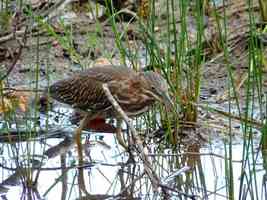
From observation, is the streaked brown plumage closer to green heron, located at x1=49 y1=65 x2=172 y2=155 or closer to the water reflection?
green heron, located at x1=49 y1=65 x2=172 y2=155

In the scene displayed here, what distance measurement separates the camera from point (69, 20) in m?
9.34

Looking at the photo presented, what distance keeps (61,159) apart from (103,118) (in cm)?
60

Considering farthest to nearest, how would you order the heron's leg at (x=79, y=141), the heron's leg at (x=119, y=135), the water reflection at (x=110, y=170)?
the heron's leg at (x=119, y=135)
the heron's leg at (x=79, y=141)
the water reflection at (x=110, y=170)

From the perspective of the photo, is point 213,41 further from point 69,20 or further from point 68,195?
point 68,195

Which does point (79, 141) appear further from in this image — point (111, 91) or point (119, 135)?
point (111, 91)

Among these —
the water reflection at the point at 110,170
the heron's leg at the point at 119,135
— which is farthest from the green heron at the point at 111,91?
the water reflection at the point at 110,170

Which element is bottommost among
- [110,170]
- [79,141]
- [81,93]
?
[110,170]

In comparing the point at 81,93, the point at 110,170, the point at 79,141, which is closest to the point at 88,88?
the point at 81,93

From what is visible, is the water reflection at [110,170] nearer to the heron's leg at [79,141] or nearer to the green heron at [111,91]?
the heron's leg at [79,141]

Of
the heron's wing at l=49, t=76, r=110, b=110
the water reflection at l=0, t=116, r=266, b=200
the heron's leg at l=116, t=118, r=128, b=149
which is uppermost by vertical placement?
the heron's wing at l=49, t=76, r=110, b=110

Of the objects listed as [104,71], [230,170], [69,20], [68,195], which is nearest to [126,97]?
[104,71]

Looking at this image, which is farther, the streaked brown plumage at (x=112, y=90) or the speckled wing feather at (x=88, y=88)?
the speckled wing feather at (x=88, y=88)

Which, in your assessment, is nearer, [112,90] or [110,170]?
[110,170]

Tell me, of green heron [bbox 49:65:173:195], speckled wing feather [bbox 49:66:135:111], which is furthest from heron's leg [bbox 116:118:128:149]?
speckled wing feather [bbox 49:66:135:111]
